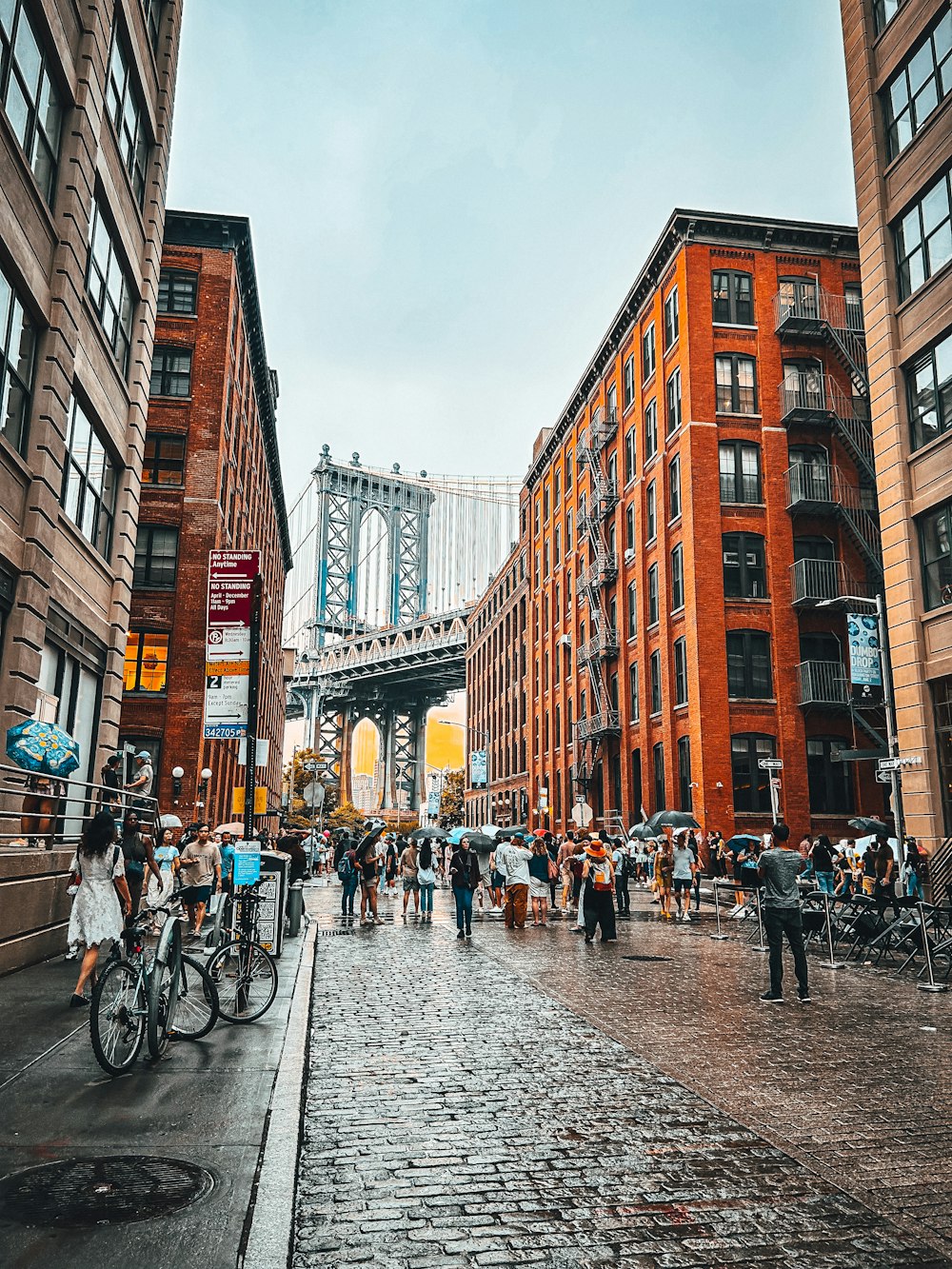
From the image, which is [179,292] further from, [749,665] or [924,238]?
[924,238]

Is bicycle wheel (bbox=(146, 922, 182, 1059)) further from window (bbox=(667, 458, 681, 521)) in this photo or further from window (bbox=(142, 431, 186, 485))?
window (bbox=(667, 458, 681, 521))

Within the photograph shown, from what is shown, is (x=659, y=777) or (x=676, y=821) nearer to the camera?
(x=676, y=821)

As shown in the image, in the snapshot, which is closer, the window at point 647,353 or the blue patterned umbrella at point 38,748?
the blue patterned umbrella at point 38,748

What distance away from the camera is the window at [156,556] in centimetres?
3428

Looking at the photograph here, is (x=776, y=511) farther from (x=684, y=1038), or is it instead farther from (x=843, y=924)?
(x=684, y=1038)

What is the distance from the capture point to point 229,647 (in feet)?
45.5

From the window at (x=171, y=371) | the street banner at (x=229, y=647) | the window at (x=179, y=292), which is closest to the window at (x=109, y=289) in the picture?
the street banner at (x=229, y=647)

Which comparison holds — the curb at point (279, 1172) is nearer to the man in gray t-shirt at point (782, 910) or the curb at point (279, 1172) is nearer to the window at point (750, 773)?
the man in gray t-shirt at point (782, 910)

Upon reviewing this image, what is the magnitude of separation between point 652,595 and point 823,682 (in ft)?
27.0

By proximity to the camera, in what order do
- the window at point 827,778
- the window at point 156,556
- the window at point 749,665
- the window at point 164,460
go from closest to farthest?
the window at point 156,556, the window at point 827,778, the window at point 164,460, the window at point 749,665

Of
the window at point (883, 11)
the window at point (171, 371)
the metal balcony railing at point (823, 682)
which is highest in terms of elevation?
the window at point (883, 11)

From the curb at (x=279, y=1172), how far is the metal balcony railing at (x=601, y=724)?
1420 inches

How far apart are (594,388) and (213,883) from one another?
39.5m

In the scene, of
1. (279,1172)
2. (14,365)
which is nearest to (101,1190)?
(279,1172)
